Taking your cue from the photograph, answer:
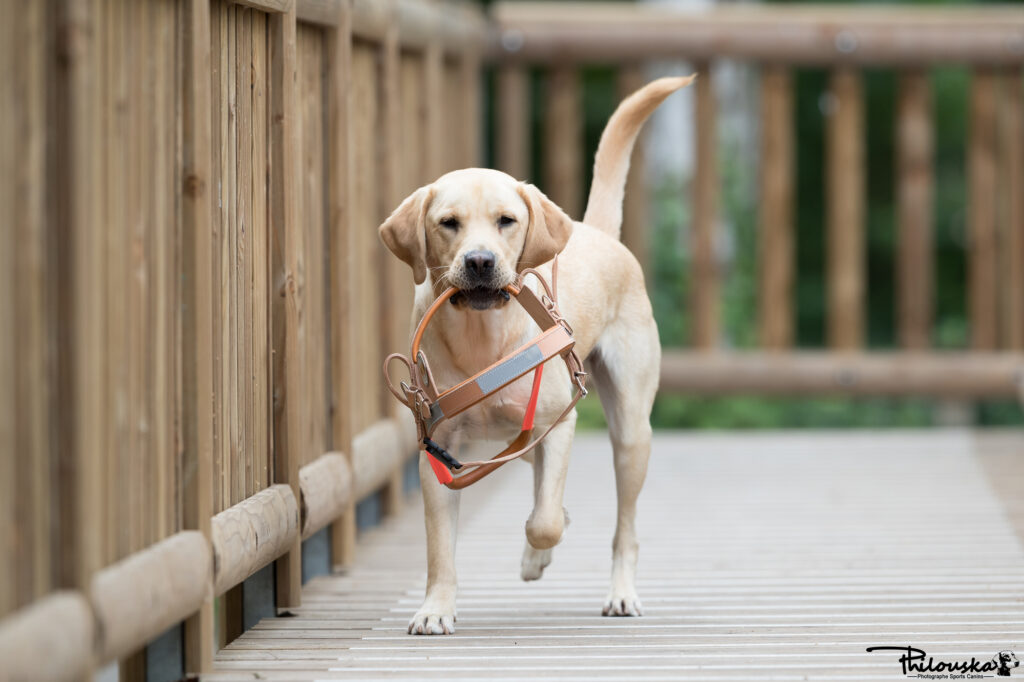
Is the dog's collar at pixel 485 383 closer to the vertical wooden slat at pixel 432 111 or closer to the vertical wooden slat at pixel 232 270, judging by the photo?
the vertical wooden slat at pixel 232 270

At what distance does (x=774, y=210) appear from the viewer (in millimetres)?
8039

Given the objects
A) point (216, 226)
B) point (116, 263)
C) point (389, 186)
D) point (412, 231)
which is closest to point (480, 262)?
point (412, 231)

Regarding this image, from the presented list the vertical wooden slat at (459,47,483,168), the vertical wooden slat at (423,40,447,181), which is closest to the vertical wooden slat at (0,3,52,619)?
the vertical wooden slat at (423,40,447,181)

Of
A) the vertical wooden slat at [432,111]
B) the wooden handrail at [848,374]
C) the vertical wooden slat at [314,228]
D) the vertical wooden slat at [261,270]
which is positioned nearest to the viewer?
the vertical wooden slat at [261,270]

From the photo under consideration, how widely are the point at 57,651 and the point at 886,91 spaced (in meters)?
13.7

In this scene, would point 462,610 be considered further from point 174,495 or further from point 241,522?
point 174,495

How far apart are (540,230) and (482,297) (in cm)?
26

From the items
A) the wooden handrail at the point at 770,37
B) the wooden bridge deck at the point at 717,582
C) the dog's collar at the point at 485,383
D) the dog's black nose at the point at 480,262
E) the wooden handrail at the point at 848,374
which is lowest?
the wooden bridge deck at the point at 717,582

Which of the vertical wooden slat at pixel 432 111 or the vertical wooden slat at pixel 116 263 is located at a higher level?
the vertical wooden slat at pixel 432 111

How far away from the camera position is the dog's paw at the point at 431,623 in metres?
3.81

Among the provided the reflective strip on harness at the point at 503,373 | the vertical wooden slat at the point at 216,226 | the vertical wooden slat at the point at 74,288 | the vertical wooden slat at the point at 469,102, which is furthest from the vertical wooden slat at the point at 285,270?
the vertical wooden slat at the point at 469,102

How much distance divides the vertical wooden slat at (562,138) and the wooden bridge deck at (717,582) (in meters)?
1.49

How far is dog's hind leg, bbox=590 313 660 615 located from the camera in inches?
165

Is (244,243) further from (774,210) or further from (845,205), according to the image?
(845,205)
